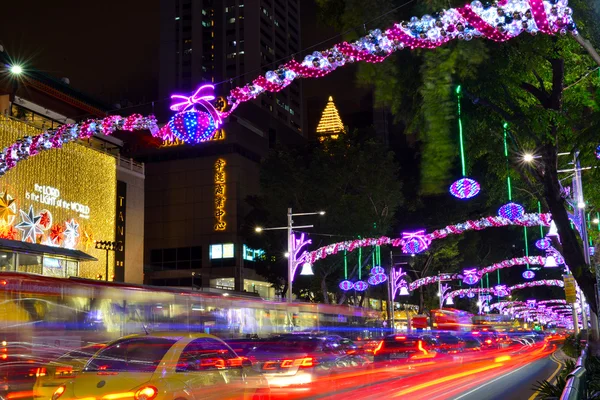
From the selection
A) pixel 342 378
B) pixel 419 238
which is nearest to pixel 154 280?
pixel 419 238

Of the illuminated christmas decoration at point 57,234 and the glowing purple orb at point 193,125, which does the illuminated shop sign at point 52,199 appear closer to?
the illuminated christmas decoration at point 57,234

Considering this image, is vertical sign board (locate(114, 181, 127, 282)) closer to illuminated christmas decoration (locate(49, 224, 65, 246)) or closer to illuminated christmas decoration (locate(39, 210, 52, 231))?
illuminated christmas decoration (locate(49, 224, 65, 246))

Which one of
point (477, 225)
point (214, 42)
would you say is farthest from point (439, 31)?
point (214, 42)

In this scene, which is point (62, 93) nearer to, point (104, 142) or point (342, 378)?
point (104, 142)

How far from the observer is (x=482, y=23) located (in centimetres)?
816

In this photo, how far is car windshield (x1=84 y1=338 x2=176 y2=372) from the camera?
998 centimetres

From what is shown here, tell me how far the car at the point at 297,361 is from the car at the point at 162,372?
3.88 m

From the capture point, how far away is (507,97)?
1398 centimetres

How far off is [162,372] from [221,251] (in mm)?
53870

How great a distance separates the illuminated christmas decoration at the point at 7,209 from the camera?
112 ft

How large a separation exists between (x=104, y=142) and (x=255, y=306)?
2518 cm

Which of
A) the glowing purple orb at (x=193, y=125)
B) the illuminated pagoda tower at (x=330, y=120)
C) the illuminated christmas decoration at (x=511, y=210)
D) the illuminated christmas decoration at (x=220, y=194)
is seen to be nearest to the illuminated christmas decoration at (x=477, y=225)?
the illuminated christmas decoration at (x=511, y=210)

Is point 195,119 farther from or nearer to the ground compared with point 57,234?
→ nearer to the ground

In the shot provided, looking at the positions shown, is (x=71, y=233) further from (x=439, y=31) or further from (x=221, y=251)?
(x=439, y=31)
